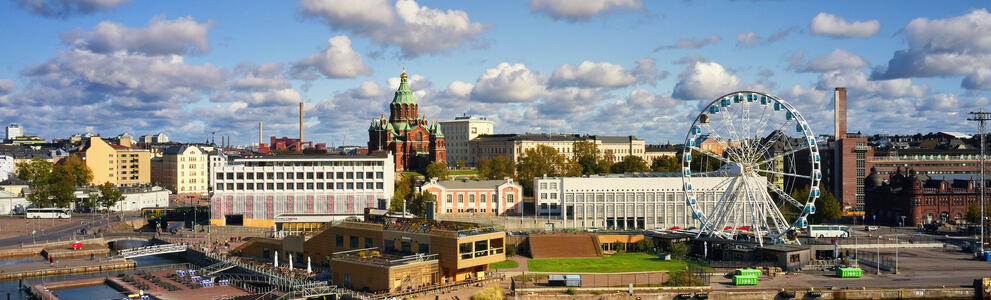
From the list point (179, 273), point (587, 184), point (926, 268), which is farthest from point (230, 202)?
point (926, 268)

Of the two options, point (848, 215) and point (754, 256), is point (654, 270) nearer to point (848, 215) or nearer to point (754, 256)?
point (754, 256)

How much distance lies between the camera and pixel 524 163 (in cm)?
13412

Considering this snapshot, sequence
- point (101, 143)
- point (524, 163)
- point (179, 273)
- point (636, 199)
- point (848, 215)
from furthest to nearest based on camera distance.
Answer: point (101, 143) < point (524, 163) < point (848, 215) < point (636, 199) < point (179, 273)

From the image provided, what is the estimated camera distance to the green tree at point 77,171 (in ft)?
484

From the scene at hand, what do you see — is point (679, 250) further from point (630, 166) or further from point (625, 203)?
point (630, 166)

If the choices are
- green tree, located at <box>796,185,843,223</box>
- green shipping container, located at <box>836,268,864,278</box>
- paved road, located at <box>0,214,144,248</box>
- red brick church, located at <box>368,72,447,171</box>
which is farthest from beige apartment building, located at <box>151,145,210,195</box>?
green shipping container, located at <box>836,268,864,278</box>

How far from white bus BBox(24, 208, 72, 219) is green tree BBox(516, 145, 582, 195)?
64976 mm

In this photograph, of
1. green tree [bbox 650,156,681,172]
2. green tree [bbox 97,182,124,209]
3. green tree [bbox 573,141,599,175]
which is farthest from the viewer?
green tree [bbox 573,141,599,175]

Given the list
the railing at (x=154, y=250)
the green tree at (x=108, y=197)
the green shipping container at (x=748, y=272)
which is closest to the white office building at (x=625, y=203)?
the green shipping container at (x=748, y=272)

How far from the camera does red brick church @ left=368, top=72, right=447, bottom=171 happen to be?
513 feet

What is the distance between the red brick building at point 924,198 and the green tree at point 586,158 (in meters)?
44.8

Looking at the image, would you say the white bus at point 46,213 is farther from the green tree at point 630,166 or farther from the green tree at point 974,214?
the green tree at point 974,214

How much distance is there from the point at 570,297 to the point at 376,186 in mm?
54577

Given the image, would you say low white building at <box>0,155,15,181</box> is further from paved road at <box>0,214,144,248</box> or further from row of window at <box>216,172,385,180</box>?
row of window at <box>216,172,385,180</box>
